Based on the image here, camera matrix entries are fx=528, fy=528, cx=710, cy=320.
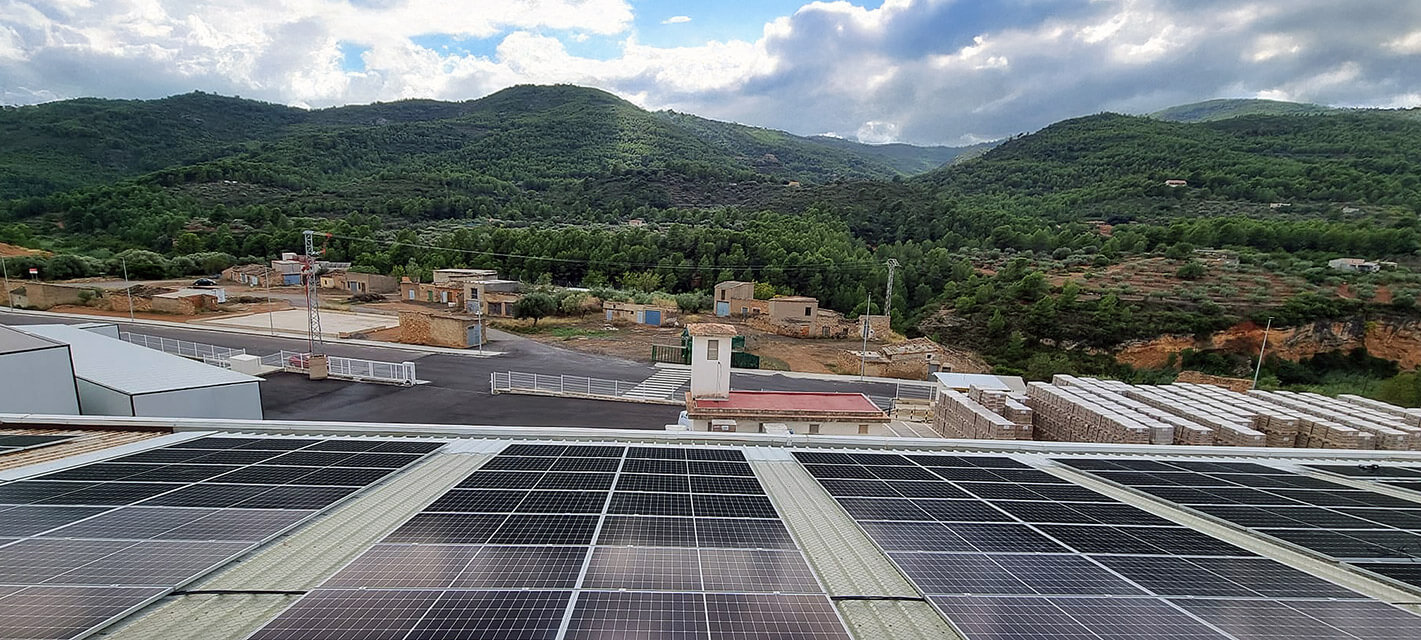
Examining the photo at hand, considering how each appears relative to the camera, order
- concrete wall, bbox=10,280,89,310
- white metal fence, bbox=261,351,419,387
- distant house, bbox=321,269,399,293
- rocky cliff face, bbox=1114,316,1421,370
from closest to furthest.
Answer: white metal fence, bbox=261,351,419,387, rocky cliff face, bbox=1114,316,1421,370, concrete wall, bbox=10,280,89,310, distant house, bbox=321,269,399,293

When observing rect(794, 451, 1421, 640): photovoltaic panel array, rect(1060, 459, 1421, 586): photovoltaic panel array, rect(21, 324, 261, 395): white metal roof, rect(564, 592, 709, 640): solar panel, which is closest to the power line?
rect(21, 324, 261, 395): white metal roof

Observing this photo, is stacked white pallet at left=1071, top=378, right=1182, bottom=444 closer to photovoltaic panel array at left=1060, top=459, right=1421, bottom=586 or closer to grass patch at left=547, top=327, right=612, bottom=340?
photovoltaic panel array at left=1060, top=459, right=1421, bottom=586

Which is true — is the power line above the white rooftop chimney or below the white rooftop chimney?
above

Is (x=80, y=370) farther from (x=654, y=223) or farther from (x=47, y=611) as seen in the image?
(x=654, y=223)

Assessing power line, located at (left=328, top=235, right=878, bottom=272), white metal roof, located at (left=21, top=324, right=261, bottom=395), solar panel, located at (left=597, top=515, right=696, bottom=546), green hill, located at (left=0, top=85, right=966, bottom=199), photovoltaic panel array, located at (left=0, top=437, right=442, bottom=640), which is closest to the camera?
photovoltaic panel array, located at (left=0, top=437, right=442, bottom=640)

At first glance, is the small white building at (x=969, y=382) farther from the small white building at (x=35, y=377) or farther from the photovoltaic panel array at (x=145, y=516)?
the small white building at (x=35, y=377)

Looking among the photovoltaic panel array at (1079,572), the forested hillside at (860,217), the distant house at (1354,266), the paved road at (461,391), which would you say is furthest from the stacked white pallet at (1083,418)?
the distant house at (1354,266)
